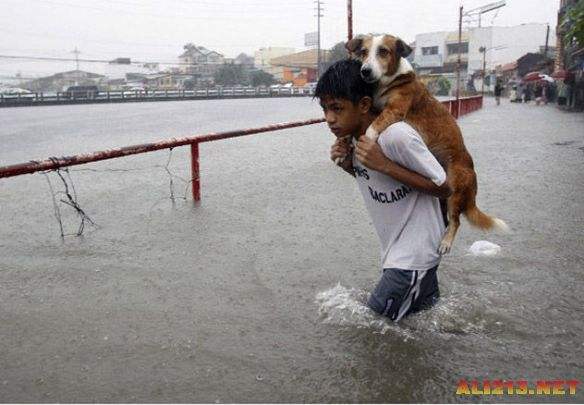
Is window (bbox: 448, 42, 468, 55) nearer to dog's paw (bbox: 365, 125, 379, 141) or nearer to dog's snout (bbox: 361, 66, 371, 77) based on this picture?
dog's snout (bbox: 361, 66, 371, 77)

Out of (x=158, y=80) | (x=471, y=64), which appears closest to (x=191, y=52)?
(x=158, y=80)

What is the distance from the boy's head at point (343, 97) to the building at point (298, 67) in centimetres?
9442

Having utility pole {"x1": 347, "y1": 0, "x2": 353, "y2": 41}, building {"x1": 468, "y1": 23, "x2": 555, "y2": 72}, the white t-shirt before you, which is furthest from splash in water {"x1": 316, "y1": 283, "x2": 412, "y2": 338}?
building {"x1": 468, "y1": 23, "x2": 555, "y2": 72}

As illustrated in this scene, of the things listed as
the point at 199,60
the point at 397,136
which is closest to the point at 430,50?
the point at 199,60

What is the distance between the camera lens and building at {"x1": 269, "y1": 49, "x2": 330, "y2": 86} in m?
100

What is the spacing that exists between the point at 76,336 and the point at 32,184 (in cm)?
545

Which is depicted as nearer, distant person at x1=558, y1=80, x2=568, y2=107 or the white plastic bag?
the white plastic bag

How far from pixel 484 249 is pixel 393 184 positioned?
7.66 ft

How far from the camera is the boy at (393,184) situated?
2.63 m

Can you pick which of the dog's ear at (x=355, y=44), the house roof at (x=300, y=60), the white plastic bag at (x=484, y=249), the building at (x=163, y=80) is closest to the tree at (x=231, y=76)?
the building at (x=163, y=80)

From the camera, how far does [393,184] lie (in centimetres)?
280

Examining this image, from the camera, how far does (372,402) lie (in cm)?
254

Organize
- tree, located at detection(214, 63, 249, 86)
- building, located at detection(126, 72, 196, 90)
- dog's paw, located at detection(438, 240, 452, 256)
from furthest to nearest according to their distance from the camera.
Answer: building, located at detection(126, 72, 196, 90) → tree, located at detection(214, 63, 249, 86) → dog's paw, located at detection(438, 240, 452, 256)

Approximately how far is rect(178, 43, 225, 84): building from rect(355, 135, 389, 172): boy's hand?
112340 mm
